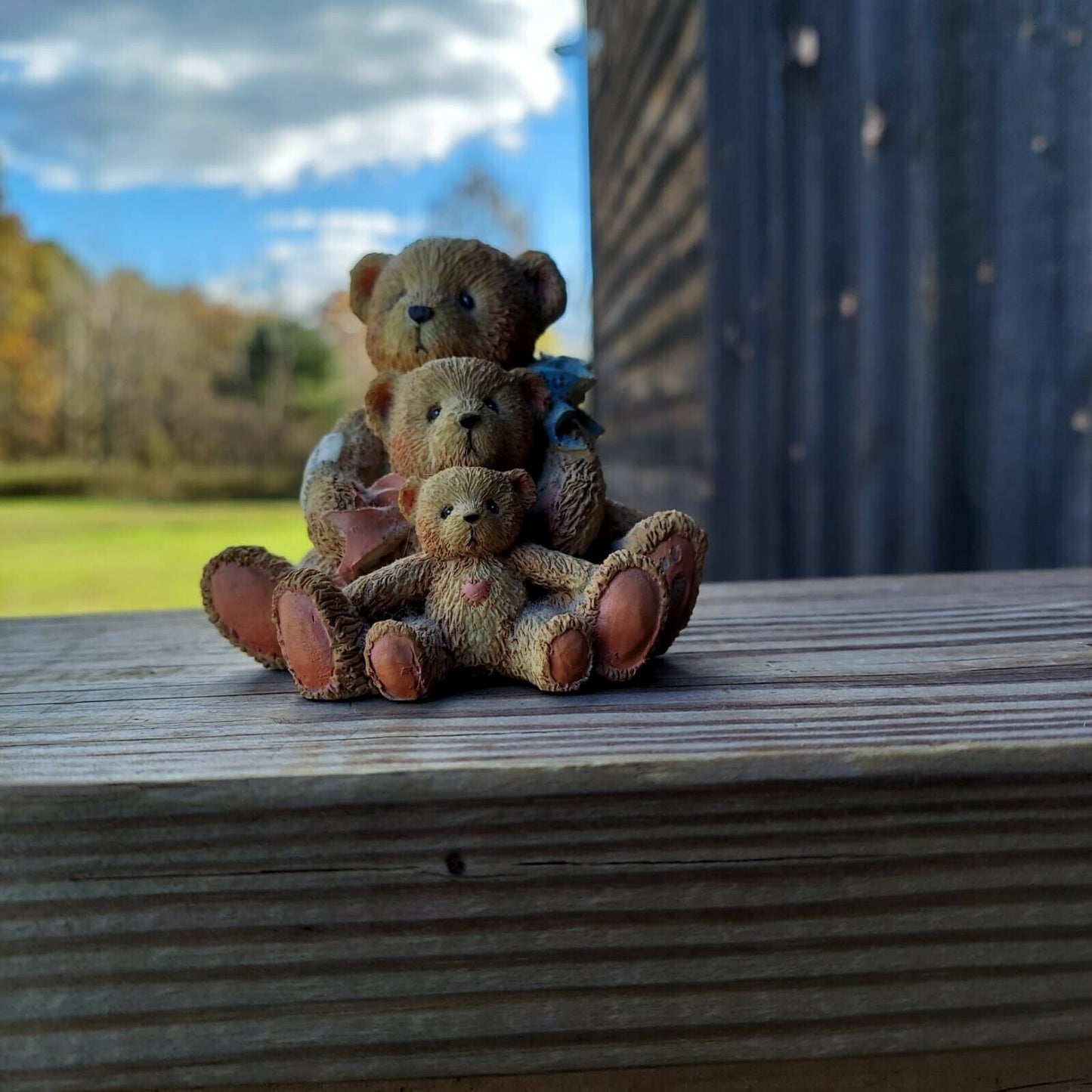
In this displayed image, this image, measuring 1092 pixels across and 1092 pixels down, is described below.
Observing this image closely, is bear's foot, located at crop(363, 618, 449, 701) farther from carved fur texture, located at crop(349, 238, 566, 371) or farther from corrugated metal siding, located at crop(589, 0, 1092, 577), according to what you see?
corrugated metal siding, located at crop(589, 0, 1092, 577)

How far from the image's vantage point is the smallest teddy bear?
36.7 inches

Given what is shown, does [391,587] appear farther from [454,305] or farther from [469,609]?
[454,305]

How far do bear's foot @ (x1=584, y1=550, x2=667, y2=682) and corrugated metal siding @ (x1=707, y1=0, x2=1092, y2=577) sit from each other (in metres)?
1.49

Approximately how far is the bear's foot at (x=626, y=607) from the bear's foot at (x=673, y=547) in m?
0.03

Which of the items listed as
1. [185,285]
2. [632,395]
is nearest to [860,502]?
[632,395]

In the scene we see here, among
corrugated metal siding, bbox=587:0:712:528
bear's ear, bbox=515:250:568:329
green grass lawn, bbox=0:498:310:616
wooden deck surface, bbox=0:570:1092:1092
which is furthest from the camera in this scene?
green grass lawn, bbox=0:498:310:616

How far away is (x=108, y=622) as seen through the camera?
155 cm

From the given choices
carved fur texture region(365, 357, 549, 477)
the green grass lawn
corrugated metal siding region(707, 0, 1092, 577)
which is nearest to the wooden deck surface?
carved fur texture region(365, 357, 549, 477)

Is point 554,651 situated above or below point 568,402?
below

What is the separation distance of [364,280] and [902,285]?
1.80 m

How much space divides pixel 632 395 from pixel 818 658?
4.10 m

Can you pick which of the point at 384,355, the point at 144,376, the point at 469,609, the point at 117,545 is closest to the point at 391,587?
the point at 469,609

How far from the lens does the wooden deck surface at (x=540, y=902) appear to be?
2.46 ft

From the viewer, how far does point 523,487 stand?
101cm
